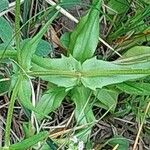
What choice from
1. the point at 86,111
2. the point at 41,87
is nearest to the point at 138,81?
the point at 86,111

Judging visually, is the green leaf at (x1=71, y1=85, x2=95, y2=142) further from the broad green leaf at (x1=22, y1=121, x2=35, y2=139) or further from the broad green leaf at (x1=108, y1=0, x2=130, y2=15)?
the broad green leaf at (x1=108, y1=0, x2=130, y2=15)

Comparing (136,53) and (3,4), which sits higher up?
(3,4)

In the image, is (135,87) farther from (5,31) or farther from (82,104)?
(5,31)

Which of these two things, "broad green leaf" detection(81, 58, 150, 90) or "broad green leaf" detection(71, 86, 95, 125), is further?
"broad green leaf" detection(71, 86, 95, 125)

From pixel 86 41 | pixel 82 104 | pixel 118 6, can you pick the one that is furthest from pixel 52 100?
pixel 118 6

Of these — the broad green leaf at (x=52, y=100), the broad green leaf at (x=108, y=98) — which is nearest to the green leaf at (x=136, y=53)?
the broad green leaf at (x=108, y=98)

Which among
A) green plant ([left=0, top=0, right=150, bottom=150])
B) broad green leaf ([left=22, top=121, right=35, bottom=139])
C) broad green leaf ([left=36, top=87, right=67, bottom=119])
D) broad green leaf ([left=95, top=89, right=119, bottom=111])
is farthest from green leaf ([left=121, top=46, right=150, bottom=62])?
broad green leaf ([left=22, top=121, right=35, bottom=139])

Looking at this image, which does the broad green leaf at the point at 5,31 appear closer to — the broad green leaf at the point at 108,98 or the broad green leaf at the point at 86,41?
the broad green leaf at the point at 86,41

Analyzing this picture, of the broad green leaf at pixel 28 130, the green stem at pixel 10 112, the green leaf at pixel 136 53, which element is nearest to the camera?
the green stem at pixel 10 112
